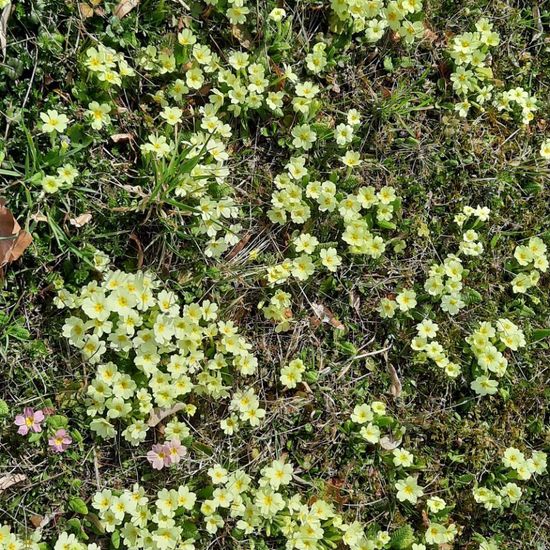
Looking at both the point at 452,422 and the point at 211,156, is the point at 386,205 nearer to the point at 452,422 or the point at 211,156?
the point at 211,156

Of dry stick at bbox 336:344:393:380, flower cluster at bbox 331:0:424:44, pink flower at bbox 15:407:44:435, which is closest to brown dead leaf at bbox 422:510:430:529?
dry stick at bbox 336:344:393:380

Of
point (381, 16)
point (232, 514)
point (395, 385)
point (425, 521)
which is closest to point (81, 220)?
point (232, 514)

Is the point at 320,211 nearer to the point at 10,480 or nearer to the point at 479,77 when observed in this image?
the point at 479,77

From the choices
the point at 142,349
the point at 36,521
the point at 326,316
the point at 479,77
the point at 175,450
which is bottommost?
the point at 36,521

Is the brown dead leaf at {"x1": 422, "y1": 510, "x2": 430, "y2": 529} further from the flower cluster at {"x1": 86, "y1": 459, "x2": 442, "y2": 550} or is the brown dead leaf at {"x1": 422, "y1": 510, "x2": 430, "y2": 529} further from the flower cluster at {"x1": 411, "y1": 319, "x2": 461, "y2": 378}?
the flower cluster at {"x1": 411, "y1": 319, "x2": 461, "y2": 378}

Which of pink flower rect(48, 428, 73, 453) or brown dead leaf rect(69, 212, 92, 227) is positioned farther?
brown dead leaf rect(69, 212, 92, 227)

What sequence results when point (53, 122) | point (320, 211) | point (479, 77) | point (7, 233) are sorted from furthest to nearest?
point (479, 77), point (320, 211), point (53, 122), point (7, 233)

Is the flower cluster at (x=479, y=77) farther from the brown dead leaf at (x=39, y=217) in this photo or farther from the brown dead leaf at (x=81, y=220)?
the brown dead leaf at (x=39, y=217)
